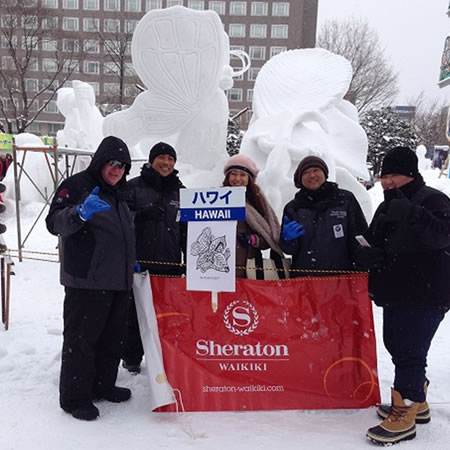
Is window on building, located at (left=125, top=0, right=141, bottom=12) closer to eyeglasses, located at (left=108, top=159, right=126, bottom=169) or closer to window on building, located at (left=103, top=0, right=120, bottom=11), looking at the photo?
window on building, located at (left=103, top=0, right=120, bottom=11)

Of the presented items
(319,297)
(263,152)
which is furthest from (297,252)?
(263,152)

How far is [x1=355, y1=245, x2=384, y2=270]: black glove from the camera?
286 centimetres

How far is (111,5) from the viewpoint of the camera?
49438 mm

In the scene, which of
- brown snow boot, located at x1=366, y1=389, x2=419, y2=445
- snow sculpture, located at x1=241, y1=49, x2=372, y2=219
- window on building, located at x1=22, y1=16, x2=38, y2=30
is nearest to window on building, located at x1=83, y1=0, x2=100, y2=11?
window on building, located at x1=22, y1=16, x2=38, y2=30

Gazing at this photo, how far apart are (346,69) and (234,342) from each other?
16.6 ft

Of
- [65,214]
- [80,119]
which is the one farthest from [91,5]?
[65,214]

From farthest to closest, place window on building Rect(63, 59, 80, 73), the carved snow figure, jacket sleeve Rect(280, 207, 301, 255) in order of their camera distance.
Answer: window on building Rect(63, 59, 80, 73) < the carved snow figure < jacket sleeve Rect(280, 207, 301, 255)

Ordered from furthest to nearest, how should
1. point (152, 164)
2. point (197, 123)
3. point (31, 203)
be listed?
1. point (31, 203)
2. point (197, 123)
3. point (152, 164)

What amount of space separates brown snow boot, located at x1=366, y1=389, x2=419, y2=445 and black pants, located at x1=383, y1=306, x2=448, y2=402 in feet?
0.16

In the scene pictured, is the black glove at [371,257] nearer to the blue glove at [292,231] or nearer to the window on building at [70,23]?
the blue glove at [292,231]

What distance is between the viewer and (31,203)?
13.4 metres

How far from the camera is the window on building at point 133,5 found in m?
47.8

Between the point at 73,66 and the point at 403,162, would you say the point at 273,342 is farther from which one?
the point at 73,66

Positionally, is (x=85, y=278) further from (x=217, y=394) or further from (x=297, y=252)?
(x=297, y=252)
